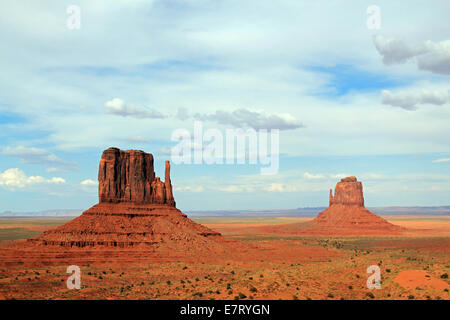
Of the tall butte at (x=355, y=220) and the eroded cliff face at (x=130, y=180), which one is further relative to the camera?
the tall butte at (x=355, y=220)

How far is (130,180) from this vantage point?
9631 cm

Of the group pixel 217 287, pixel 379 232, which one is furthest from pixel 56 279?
pixel 379 232

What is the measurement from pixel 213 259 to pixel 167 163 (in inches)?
969

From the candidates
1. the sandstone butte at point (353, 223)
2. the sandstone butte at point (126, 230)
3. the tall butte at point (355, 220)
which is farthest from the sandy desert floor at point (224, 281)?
the tall butte at point (355, 220)

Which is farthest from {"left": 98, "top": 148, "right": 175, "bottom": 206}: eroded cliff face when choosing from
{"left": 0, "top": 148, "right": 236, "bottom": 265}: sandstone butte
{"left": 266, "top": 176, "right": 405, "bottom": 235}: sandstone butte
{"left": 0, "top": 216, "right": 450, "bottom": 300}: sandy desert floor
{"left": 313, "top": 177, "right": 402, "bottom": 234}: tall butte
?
{"left": 313, "top": 177, "right": 402, "bottom": 234}: tall butte

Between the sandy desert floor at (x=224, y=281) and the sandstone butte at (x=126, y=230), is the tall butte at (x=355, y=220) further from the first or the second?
the sandy desert floor at (x=224, y=281)

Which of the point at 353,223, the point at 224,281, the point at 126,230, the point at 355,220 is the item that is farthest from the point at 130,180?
the point at 355,220

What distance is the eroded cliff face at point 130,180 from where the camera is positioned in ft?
310

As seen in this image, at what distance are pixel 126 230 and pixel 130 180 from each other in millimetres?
11637

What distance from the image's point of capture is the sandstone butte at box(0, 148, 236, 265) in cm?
8250

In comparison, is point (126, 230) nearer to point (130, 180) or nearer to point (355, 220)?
point (130, 180)
